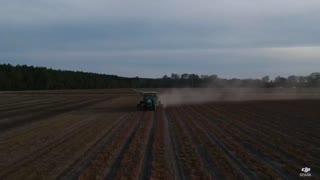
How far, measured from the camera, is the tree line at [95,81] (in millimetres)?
133788

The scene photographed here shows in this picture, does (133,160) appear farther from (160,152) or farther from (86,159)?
(160,152)

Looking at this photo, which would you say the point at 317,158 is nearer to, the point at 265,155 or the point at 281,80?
the point at 265,155

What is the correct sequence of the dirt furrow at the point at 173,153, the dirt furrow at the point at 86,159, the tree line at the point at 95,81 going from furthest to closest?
the tree line at the point at 95,81
the dirt furrow at the point at 86,159
the dirt furrow at the point at 173,153

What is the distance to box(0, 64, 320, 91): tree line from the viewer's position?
134 meters

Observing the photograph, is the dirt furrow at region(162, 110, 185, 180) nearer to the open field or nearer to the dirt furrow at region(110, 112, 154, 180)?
the open field

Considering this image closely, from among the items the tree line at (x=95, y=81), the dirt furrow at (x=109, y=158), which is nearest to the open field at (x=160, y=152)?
the dirt furrow at (x=109, y=158)

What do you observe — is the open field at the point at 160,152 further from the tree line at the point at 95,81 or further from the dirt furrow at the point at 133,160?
the tree line at the point at 95,81

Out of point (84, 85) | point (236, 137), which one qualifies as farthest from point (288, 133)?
point (84, 85)

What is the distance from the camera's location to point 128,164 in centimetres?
1510

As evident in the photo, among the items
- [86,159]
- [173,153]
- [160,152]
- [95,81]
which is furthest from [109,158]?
[95,81]

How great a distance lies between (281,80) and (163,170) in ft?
438

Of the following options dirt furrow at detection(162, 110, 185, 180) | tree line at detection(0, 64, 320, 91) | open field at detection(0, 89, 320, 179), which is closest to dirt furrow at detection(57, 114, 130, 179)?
open field at detection(0, 89, 320, 179)

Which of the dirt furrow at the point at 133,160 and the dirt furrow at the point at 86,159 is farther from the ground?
the dirt furrow at the point at 133,160

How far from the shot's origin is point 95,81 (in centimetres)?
18862
